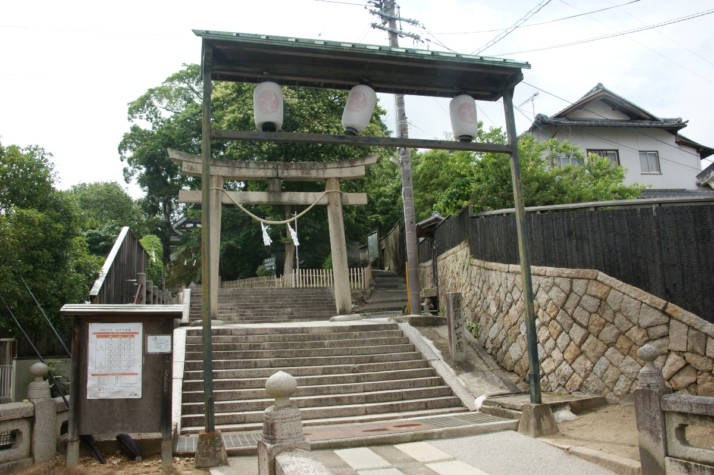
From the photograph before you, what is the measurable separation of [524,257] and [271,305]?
12.4 meters

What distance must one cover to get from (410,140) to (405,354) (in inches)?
187

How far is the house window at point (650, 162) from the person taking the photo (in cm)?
2180

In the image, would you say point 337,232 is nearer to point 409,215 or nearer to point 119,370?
point 409,215

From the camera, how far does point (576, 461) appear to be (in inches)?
210

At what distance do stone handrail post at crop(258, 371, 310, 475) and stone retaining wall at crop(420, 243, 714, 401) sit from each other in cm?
529

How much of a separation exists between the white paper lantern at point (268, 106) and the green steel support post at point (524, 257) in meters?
3.49

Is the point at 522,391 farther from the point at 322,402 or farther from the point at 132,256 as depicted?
the point at 132,256

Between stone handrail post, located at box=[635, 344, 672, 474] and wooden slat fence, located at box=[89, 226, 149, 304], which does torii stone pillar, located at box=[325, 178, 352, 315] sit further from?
stone handrail post, located at box=[635, 344, 672, 474]

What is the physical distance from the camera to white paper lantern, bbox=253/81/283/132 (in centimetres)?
666

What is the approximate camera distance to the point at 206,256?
5859 mm

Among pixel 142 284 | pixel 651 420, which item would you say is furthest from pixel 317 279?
pixel 651 420

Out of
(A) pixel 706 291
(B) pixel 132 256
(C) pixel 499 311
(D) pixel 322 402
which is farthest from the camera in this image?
(B) pixel 132 256

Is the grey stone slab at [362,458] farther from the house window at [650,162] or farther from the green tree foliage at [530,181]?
the house window at [650,162]

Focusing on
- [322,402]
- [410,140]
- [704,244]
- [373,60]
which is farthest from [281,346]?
[704,244]
